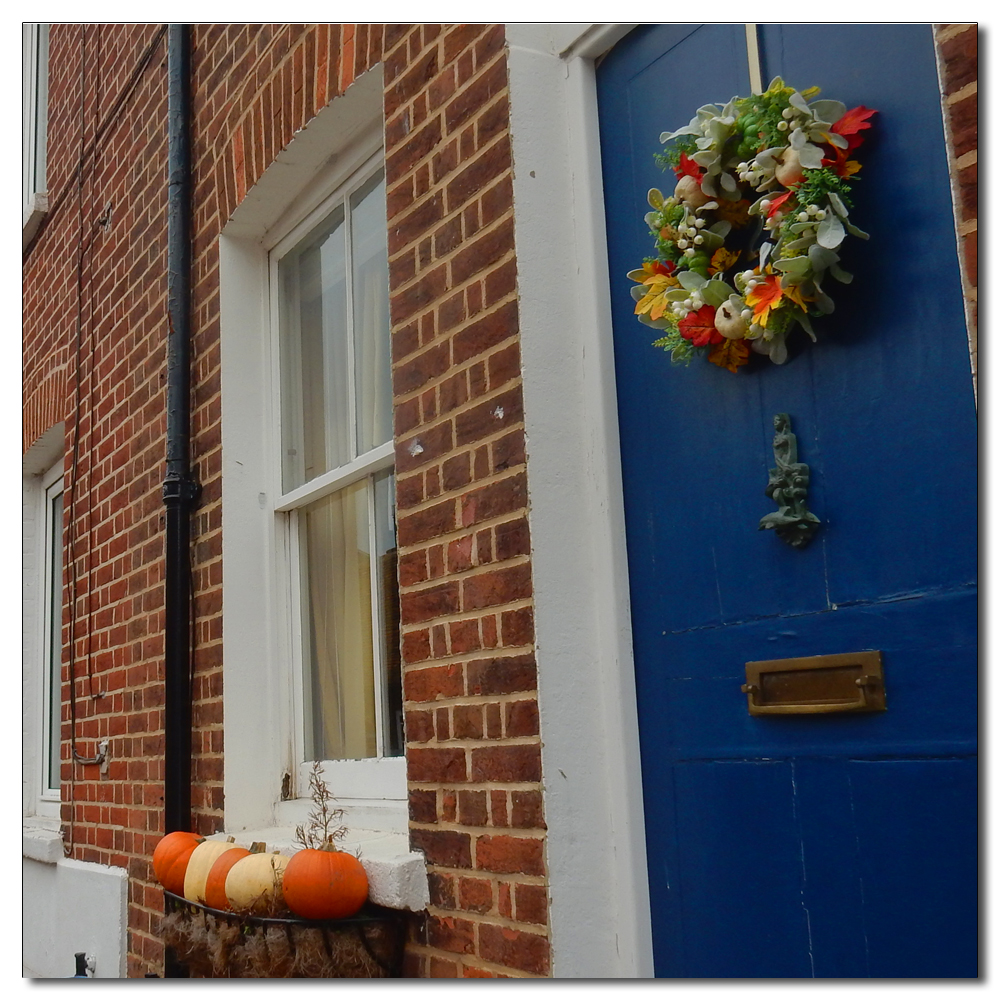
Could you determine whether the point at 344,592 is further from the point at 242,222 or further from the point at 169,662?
the point at 242,222

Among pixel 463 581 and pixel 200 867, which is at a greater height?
pixel 463 581

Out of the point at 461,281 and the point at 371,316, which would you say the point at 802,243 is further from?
the point at 371,316

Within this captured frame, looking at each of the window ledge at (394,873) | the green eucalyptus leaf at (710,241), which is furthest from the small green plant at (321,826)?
the green eucalyptus leaf at (710,241)

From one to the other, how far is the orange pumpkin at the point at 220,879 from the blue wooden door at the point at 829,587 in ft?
3.58

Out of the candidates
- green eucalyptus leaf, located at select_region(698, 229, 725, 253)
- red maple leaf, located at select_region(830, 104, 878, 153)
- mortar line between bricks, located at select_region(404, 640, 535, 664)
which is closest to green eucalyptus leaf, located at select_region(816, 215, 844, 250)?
red maple leaf, located at select_region(830, 104, 878, 153)

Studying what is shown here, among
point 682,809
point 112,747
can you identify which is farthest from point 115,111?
point 682,809

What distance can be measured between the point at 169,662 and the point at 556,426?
192 centimetres

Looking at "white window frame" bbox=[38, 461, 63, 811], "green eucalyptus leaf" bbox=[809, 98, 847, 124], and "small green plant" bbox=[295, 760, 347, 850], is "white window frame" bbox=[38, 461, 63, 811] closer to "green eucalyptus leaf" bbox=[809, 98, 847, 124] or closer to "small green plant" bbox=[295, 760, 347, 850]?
"small green plant" bbox=[295, 760, 347, 850]

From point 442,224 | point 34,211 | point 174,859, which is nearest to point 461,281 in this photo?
point 442,224

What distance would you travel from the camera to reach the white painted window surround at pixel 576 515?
217 cm

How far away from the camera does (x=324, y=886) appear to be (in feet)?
8.11

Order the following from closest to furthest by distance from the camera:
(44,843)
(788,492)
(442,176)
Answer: (788,492) < (442,176) < (44,843)

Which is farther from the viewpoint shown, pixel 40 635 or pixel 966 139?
pixel 40 635

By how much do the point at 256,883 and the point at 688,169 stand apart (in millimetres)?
1787
